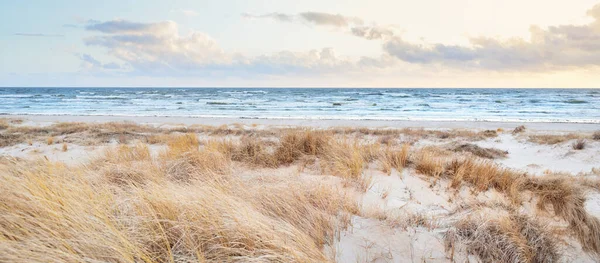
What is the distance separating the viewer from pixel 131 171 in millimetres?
5438

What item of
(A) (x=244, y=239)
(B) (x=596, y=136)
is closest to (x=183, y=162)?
(A) (x=244, y=239)

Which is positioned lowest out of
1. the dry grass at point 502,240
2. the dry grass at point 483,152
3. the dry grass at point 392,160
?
the dry grass at point 483,152

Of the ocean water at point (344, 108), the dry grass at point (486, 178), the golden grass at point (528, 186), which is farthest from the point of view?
the ocean water at point (344, 108)

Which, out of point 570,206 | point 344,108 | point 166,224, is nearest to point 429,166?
point 570,206

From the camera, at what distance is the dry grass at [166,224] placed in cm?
265

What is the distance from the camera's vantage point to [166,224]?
324 cm

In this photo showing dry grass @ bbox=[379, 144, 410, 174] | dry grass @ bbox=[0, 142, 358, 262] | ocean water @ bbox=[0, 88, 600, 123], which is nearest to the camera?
dry grass @ bbox=[0, 142, 358, 262]

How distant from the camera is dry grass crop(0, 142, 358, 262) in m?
2.65

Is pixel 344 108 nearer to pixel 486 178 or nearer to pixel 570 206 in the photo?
pixel 486 178

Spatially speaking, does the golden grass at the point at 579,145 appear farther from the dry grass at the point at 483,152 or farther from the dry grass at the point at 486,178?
the dry grass at the point at 486,178

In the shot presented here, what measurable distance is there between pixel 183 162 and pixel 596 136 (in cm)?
1362

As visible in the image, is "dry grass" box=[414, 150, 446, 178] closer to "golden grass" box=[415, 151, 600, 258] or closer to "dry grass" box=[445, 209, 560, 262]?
"golden grass" box=[415, 151, 600, 258]

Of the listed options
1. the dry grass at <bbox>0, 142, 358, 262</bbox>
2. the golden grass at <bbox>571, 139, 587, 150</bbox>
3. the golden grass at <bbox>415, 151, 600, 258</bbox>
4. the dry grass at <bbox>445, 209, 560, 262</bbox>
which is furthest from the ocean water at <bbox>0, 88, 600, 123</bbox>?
the dry grass at <bbox>0, 142, 358, 262</bbox>

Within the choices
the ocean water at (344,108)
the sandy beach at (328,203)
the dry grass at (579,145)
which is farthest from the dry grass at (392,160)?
the ocean water at (344,108)
